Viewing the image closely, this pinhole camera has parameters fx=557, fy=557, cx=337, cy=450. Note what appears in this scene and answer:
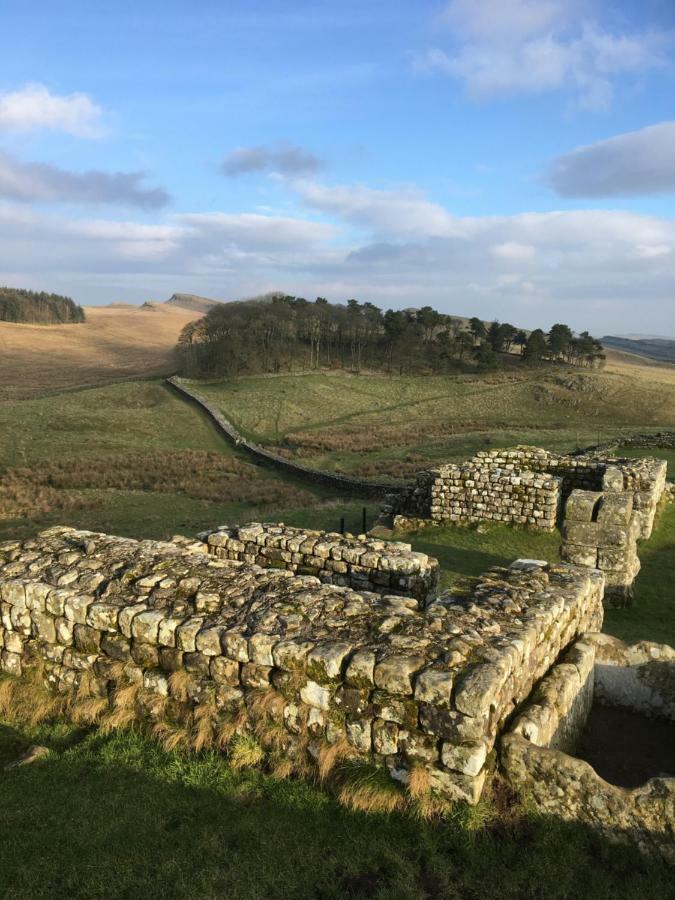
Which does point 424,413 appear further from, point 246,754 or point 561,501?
point 246,754

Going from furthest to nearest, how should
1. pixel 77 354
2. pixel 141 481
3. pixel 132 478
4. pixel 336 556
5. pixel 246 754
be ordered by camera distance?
pixel 77 354
pixel 132 478
pixel 141 481
pixel 336 556
pixel 246 754

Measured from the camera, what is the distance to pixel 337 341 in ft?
313

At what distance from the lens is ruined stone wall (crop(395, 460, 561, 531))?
48.6 feet

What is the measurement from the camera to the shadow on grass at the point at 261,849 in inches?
156

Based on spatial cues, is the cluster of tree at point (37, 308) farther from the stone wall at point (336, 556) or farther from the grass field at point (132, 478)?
the stone wall at point (336, 556)

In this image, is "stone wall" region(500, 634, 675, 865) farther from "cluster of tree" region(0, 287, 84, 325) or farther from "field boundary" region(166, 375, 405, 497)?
"cluster of tree" region(0, 287, 84, 325)

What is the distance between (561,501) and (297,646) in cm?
1337

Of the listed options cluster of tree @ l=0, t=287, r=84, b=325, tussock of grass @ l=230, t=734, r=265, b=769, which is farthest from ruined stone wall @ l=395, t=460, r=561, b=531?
cluster of tree @ l=0, t=287, r=84, b=325

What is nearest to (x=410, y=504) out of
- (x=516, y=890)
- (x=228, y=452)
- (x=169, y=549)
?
(x=169, y=549)

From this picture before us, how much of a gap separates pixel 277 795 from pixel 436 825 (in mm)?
1364

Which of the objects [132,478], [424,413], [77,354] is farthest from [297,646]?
[77,354]

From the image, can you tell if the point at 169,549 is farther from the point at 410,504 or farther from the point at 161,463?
the point at 161,463

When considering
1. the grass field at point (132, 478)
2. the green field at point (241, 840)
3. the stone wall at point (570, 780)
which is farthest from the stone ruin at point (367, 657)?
the grass field at point (132, 478)

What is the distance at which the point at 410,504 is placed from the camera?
17.6 meters
